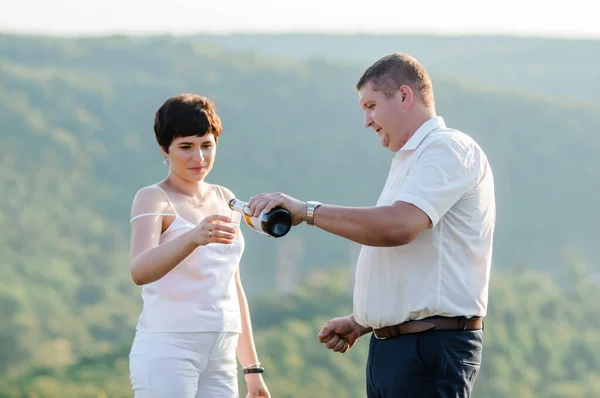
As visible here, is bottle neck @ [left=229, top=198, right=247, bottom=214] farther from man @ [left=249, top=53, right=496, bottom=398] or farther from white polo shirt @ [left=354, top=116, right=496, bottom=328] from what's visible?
white polo shirt @ [left=354, top=116, right=496, bottom=328]

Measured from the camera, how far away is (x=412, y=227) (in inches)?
104

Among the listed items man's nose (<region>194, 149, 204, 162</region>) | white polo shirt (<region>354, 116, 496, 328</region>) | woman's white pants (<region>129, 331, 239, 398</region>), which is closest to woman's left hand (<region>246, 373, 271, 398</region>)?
woman's white pants (<region>129, 331, 239, 398</region>)

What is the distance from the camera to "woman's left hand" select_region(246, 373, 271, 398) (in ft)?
10.7

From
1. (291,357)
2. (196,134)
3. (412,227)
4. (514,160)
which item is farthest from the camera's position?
(514,160)

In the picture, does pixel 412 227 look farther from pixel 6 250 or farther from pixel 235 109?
pixel 235 109

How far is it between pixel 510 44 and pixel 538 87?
4.31 m

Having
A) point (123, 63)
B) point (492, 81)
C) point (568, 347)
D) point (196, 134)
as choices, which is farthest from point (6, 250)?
point (196, 134)

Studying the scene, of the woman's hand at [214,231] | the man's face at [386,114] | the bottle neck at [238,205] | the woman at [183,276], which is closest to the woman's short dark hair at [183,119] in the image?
the woman at [183,276]

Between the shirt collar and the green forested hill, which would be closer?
the shirt collar

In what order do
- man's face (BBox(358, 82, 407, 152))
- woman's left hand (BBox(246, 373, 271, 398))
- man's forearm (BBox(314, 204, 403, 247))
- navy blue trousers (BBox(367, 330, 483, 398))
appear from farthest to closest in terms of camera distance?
woman's left hand (BBox(246, 373, 271, 398)), man's face (BBox(358, 82, 407, 152)), navy blue trousers (BBox(367, 330, 483, 398)), man's forearm (BBox(314, 204, 403, 247))

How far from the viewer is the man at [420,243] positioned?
267 centimetres

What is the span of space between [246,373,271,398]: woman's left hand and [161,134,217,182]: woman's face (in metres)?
0.70

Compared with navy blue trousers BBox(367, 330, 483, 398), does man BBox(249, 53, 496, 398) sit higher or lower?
higher

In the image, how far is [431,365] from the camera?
109 inches
